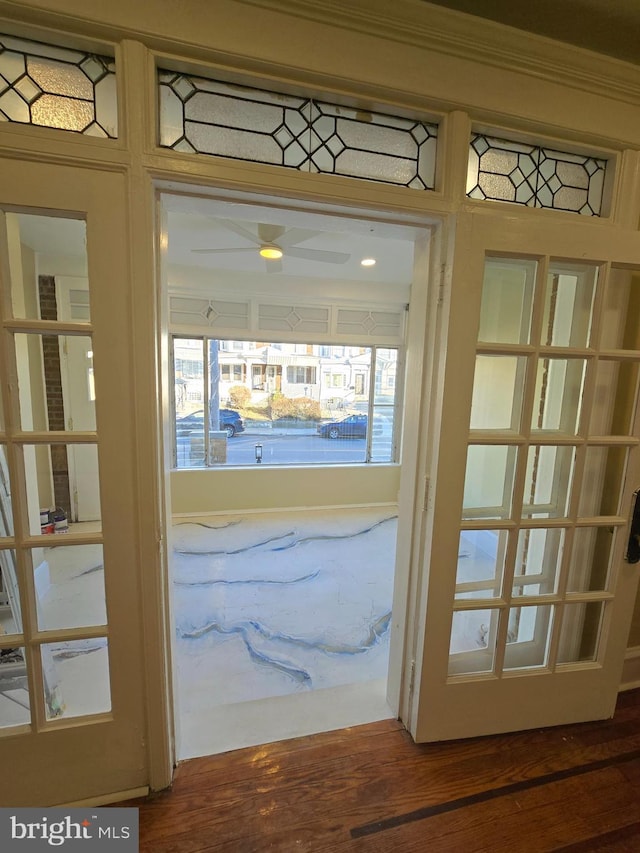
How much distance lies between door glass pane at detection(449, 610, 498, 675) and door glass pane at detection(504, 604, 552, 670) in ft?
0.31

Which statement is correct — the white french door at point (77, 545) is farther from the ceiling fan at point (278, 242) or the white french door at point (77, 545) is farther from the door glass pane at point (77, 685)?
the ceiling fan at point (278, 242)

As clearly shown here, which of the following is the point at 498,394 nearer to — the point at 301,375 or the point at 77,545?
the point at 77,545

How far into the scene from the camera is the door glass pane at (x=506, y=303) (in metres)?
1.43

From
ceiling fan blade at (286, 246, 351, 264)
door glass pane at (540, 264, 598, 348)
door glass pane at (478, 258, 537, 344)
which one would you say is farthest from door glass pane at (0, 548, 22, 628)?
ceiling fan blade at (286, 246, 351, 264)

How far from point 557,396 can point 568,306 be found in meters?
0.37

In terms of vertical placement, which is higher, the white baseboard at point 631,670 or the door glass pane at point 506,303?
the door glass pane at point 506,303

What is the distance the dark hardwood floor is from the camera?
121cm

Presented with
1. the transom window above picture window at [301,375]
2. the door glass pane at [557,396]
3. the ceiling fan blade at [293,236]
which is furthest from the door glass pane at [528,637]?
the transom window above picture window at [301,375]

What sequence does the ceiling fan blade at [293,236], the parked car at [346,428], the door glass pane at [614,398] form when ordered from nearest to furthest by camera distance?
the door glass pane at [614,398], the ceiling fan blade at [293,236], the parked car at [346,428]

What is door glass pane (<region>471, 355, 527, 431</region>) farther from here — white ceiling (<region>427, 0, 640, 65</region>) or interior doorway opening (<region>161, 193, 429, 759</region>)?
white ceiling (<region>427, 0, 640, 65</region>)

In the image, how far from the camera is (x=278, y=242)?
116 inches

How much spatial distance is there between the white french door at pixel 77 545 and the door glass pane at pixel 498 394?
1.28 m

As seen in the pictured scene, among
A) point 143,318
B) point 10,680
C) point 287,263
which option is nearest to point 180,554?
point 10,680

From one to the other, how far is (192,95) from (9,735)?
2.15 meters
